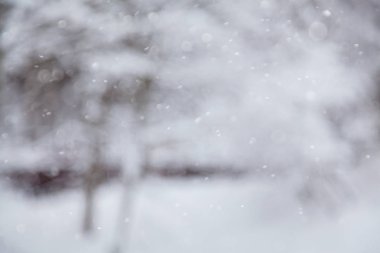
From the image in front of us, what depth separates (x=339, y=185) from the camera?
6449 mm

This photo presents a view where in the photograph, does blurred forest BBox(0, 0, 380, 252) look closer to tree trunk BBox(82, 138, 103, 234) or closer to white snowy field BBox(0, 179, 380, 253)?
tree trunk BBox(82, 138, 103, 234)

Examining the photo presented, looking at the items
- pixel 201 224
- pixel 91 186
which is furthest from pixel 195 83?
pixel 201 224

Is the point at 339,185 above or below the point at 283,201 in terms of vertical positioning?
above

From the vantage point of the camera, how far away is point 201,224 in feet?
24.5

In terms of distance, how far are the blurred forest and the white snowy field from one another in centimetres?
51

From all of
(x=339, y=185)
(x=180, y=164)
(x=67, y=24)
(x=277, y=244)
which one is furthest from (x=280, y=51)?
(x=180, y=164)

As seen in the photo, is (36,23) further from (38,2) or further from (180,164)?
(180,164)

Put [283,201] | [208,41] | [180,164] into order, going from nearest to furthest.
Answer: [208,41], [283,201], [180,164]

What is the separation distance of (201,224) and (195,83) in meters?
3.26

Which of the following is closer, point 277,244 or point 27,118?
point 27,118

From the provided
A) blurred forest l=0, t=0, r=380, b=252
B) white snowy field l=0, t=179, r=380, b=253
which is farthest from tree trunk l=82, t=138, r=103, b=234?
white snowy field l=0, t=179, r=380, b=253

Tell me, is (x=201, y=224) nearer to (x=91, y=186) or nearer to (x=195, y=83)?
(x=91, y=186)

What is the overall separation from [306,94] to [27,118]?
3172mm

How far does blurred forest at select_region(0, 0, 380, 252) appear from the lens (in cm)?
438
